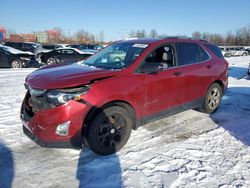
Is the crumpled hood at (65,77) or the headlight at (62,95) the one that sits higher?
the crumpled hood at (65,77)

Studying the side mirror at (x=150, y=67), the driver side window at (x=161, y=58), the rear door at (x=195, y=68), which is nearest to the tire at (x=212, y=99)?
the rear door at (x=195, y=68)

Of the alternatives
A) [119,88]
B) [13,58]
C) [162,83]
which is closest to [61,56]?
[13,58]

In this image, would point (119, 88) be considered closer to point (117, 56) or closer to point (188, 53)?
point (117, 56)

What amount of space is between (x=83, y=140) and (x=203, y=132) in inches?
94.9

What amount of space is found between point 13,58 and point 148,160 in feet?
46.1

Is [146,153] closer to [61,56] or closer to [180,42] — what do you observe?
[180,42]

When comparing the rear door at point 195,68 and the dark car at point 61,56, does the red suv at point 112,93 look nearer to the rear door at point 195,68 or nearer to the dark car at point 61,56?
the rear door at point 195,68

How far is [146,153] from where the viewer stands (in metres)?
4.06

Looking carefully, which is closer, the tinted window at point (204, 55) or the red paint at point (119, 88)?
the red paint at point (119, 88)

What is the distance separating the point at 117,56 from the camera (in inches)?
189

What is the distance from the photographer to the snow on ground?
3.30 meters

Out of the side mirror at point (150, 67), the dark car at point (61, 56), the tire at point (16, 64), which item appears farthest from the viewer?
the dark car at point (61, 56)

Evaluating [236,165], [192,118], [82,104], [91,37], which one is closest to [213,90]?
[192,118]

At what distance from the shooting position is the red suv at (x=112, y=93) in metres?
3.57
